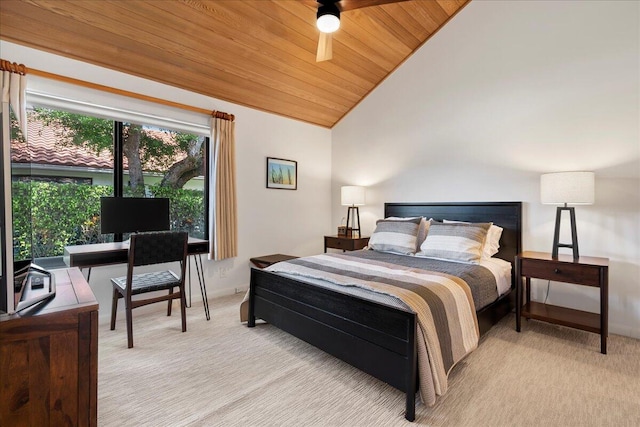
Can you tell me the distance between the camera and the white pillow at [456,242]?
2.91 m

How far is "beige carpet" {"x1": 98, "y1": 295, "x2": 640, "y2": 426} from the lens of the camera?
1677 mm

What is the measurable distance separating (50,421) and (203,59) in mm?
3127

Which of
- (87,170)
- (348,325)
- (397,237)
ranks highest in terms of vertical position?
(87,170)

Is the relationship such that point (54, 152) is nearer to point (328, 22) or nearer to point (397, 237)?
point (328, 22)

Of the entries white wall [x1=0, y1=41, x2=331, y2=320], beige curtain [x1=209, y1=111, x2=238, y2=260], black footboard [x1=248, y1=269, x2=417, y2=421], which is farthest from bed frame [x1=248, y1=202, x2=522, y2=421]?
white wall [x1=0, y1=41, x2=331, y2=320]

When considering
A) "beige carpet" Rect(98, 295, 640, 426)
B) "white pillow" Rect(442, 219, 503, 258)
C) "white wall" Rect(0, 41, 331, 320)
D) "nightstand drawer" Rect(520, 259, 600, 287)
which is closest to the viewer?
"beige carpet" Rect(98, 295, 640, 426)

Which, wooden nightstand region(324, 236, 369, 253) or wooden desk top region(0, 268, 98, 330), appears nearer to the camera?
wooden desk top region(0, 268, 98, 330)

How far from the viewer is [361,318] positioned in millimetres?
1964

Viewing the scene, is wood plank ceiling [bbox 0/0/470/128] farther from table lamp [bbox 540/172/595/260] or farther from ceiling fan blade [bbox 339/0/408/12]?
table lamp [bbox 540/172/595/260]

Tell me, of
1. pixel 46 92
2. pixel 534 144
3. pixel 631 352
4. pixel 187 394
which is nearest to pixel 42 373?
pixel 187 394

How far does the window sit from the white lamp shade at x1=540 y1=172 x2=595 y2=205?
3.84m

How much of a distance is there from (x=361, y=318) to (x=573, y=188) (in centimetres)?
219

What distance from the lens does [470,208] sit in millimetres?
3613

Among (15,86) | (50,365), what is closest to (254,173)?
(15,86)
